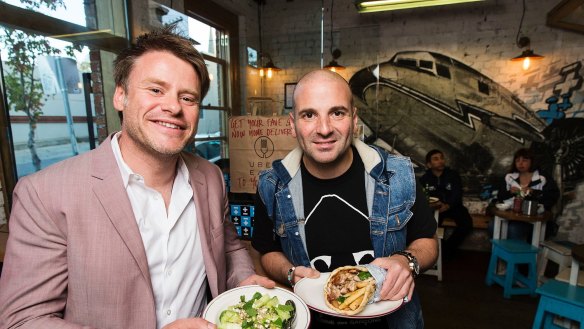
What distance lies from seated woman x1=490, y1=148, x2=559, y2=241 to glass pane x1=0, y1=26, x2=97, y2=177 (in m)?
5.25

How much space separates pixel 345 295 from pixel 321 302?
3.8 inches

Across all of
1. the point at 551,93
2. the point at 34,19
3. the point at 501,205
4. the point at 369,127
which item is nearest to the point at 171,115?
the point at 34,19

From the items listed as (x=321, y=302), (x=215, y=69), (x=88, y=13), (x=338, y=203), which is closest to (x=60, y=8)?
(x=88, y=13)

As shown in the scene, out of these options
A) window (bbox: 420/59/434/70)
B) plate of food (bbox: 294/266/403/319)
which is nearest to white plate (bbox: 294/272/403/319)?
plate of food (bbox: 294/266/403/319)

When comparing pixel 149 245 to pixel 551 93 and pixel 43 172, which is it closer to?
pixel 43 172

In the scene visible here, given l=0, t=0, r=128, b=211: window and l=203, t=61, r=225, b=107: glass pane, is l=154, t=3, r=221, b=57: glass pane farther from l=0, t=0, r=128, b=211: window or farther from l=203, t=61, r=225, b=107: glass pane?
l=0, t=0, r=128, b=211: window

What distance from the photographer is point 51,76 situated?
2.76 m

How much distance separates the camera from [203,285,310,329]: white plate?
3.56 feet

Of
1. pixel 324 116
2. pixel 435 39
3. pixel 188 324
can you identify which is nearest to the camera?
pixel 188 324

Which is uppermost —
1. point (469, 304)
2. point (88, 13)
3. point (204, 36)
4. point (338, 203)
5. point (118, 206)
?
point (204, 36)

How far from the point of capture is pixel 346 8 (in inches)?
224

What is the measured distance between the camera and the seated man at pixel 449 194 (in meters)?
4.94

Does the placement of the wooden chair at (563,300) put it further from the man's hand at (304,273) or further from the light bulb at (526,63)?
the light bulb at (526,63)

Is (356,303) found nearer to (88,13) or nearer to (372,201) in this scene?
(372,201)
